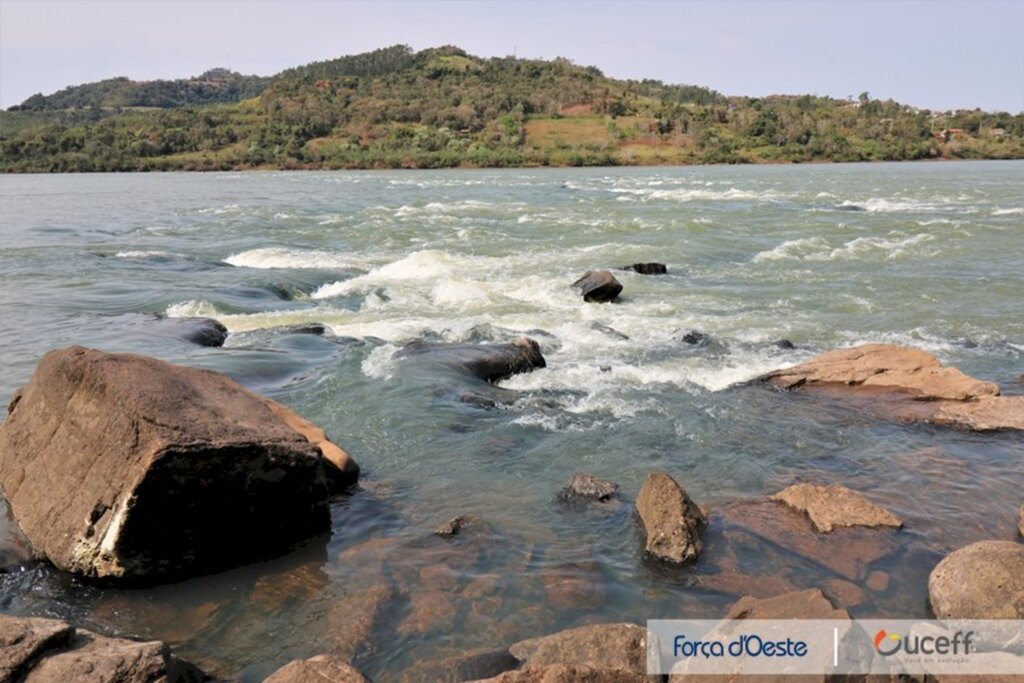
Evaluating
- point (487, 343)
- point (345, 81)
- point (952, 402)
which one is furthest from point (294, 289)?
point (345, 81)

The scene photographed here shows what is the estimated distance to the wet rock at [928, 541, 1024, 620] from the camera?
5.17 m

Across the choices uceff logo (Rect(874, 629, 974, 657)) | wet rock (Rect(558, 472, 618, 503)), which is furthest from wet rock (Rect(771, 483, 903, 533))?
uceff logo (Rect(874, 629, 974, 657))

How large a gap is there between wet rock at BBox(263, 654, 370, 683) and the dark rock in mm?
10391

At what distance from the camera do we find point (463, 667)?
5039 mm

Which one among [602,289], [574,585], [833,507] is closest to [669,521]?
[574,585]

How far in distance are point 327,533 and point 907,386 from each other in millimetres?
8118

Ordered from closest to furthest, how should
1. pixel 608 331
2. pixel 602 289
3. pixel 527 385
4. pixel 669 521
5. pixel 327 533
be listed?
1. pixel 669 521
2. pixel 327 533
3. pixel 527 385
4. pixel 608 331
5. pixel 602 289

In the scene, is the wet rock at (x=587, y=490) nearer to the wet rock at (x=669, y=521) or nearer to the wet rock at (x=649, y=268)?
the wet rock at (x=669, y=521)

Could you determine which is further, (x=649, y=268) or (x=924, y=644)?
(x=649, y=268)

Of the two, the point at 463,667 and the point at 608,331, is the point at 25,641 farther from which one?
the point at 608,331

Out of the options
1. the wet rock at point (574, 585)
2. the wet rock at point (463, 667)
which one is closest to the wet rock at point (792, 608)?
the wet rock at point (574, 585)

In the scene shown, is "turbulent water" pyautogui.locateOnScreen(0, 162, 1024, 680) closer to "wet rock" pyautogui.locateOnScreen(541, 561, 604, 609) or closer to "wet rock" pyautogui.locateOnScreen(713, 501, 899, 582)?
"wet rock" pyautogui.locateOnScreen(541, 561, 604, 609)

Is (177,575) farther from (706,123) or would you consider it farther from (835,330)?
(706,123)

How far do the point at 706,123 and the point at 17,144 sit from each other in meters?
91.2
